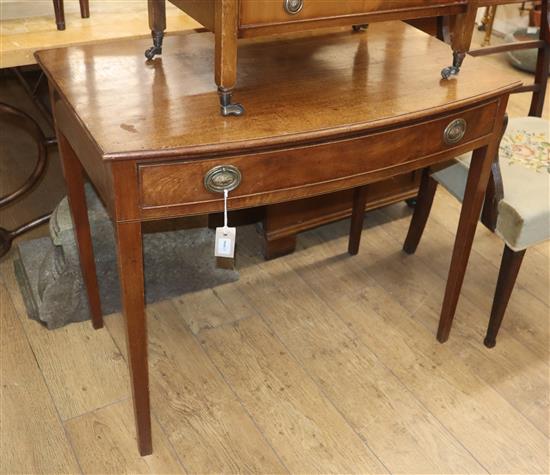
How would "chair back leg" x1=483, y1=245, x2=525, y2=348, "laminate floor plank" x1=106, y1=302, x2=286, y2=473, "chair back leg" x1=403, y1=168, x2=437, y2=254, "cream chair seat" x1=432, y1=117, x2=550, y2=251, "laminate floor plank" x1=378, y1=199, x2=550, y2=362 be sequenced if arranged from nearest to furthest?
"laminate floor plank" x1=106, y1=302, x2=286, y2=473, "cream chair seat" x1=432, y1=117, x2=550, y2=251, "chair back leg" x1=483, y1=245, x2=525, y2=348, "laminate floor plank" x1=378, y1=199, x2=550, y2=362, "chair back leg" x1=403, y1=168, x2=437, y2=254

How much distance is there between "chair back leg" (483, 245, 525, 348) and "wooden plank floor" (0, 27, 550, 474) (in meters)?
0.05

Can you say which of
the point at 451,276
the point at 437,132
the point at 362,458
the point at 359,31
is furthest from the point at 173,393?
the point at 359,31

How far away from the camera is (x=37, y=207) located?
2.39 metres

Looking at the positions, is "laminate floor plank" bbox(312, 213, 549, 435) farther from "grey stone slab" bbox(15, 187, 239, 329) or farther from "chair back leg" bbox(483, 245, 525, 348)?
"grey stone slab" bbox(15, 187, 239, 329)

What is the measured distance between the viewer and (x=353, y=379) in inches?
69.7

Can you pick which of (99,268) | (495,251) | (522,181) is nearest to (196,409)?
(99,268)

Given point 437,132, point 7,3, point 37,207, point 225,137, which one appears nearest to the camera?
point 225,137

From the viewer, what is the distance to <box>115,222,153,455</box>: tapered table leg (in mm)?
1211

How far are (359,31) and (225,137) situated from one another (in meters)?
0.70

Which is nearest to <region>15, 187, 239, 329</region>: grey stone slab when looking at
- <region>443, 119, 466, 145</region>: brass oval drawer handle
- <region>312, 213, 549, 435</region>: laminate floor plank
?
<region>312, 213, 549, 435</region>: laminate floor plank

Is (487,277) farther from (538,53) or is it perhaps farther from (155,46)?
(155,46)

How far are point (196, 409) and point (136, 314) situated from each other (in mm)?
435

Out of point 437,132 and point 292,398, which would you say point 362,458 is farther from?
point 437,132

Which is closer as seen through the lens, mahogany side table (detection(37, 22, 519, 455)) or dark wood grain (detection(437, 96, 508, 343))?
mahogany side table (detection(37, 22, 519, 455))
